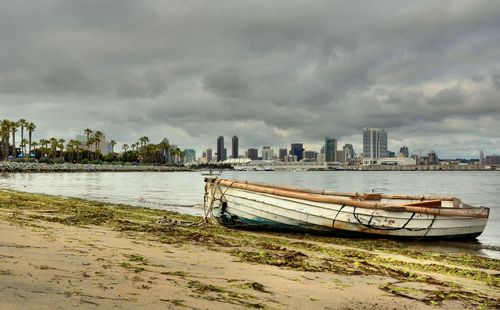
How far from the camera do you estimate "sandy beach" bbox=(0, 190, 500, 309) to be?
5.77 meters

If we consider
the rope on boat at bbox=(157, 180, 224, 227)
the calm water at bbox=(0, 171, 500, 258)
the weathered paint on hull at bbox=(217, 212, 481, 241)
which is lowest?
the calm water at bbox=(0, 171, 500, 258)

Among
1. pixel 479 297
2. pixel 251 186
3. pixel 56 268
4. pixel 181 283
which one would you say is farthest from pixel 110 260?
pixel 251 186

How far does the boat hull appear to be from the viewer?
17.6 meters

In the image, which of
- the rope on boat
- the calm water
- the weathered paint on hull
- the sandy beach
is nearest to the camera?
the sandy beach

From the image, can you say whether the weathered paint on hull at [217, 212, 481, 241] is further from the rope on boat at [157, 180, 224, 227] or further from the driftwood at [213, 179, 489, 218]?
the driftwood at [213, 179, 489, 218]

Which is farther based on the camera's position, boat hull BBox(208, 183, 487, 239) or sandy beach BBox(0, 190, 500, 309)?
boat hull BBox(208, 183, 487, 239)

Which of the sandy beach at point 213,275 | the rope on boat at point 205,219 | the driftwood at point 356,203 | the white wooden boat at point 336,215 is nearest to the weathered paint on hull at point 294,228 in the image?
the white wooden boat at point 336,215

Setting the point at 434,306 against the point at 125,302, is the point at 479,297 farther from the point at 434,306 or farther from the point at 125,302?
the point at 125,302

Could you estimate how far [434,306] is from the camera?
7348 mm

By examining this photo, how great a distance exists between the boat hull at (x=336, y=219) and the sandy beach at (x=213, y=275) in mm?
3807

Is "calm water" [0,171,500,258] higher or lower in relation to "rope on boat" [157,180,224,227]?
lower

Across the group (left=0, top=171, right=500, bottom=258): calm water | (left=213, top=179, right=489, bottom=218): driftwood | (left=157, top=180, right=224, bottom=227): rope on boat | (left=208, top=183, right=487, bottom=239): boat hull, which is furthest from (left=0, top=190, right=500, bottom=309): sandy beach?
(left=0, top=171, right=500, bottom=258): calm water

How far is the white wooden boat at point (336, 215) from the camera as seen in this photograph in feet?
57.7

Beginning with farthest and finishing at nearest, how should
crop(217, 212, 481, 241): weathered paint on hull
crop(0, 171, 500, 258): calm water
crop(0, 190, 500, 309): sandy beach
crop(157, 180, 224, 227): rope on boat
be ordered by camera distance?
Result: crop(0, 171, 500, 258): calm water
crop(217, 212, 481, 241): weathered paint on hull
crop(157, 180, 224, 227): rope on boat
crop(0, 190, 500, 309): sandy beach
